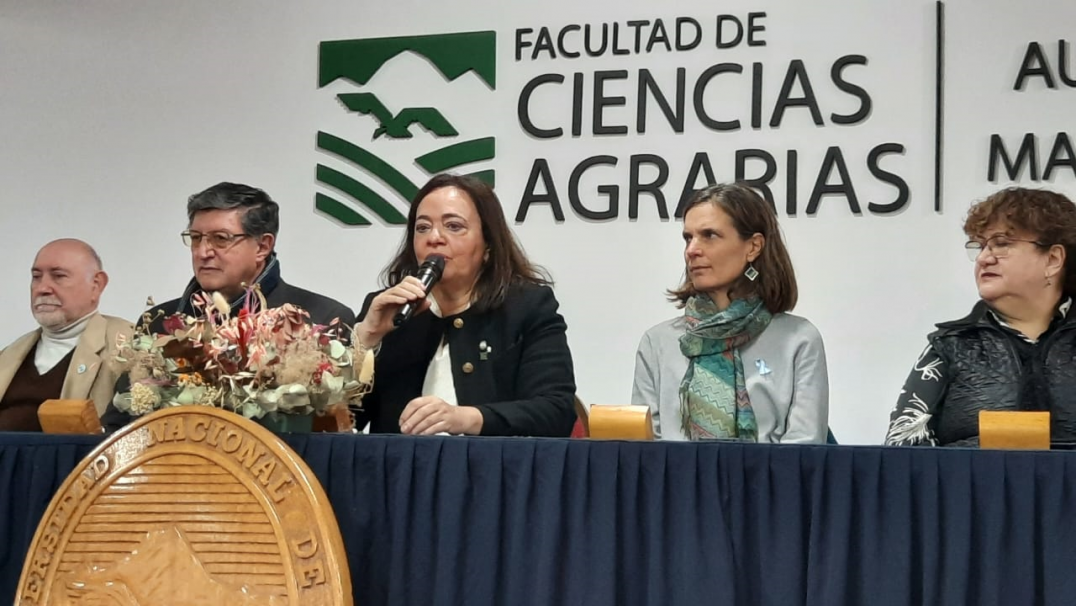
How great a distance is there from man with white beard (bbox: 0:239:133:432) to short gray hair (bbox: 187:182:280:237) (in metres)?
0.49

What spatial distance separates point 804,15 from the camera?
4.16m

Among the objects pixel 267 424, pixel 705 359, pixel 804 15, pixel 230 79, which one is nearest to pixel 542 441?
pixel 267 424

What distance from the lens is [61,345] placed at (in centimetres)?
409

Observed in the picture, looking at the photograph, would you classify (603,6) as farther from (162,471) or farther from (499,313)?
(162,471)

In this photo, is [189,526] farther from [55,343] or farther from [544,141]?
[544,141]

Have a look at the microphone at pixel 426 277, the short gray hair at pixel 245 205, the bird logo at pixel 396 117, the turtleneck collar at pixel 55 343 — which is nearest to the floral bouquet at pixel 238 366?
the microphone at pixel 426 277

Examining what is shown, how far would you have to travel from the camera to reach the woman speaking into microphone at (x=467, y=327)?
116 inches

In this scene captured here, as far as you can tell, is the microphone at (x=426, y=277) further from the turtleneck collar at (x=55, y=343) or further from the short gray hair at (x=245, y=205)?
the turtleneck collar at (x=55, y=343)

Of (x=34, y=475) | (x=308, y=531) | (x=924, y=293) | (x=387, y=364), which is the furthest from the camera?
(x=924, y=293)

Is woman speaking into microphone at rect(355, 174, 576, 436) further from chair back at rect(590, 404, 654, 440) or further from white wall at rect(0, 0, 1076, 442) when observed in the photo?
white wall at rect(0, 0, 1076, 442)

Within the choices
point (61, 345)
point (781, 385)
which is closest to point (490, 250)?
point (781, 385)

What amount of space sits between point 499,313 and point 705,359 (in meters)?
0.54

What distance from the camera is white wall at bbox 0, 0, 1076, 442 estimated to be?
401 centimetres

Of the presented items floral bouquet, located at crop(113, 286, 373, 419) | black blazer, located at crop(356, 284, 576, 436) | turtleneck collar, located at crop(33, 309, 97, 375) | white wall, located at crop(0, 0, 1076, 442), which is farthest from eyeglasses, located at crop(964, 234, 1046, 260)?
turtleneck collar, located at crop(33, 309, 97, 375)
